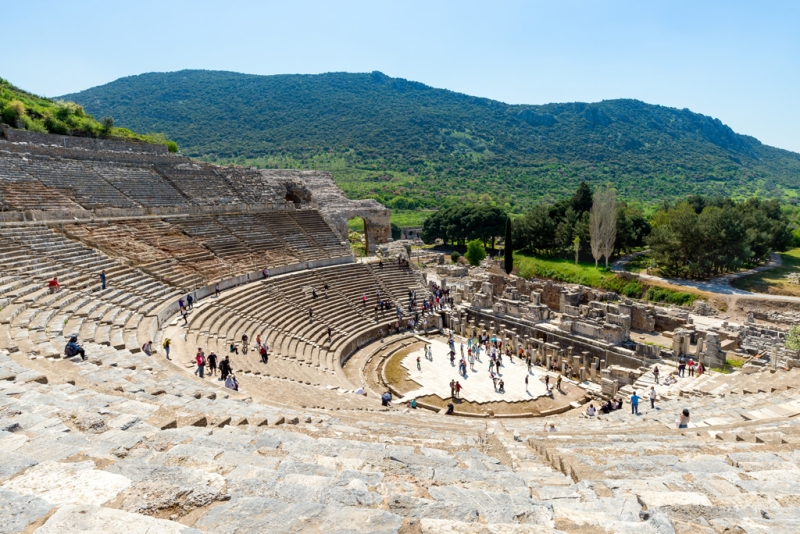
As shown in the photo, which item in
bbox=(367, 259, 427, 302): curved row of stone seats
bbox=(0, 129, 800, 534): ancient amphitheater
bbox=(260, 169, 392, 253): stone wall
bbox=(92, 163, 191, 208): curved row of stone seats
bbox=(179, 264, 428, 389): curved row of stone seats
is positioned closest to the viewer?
bbox=(0, 129, 800, 534): ancient amphitheater

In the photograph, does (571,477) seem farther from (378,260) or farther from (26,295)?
(378,260)

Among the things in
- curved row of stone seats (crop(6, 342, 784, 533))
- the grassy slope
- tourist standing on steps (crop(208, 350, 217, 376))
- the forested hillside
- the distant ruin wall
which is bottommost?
tourist standing on steps (crop(208, 350, 217, 376))

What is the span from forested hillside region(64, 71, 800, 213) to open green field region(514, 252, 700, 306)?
41920 millimetres

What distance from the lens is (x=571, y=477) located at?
520cm

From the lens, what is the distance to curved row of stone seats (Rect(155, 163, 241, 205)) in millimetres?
30625

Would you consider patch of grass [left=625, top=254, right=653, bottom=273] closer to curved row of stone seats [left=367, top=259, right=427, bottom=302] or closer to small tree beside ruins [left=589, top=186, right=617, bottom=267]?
small tree beside ruins [left=589, top=186, right=617, bottom=267]

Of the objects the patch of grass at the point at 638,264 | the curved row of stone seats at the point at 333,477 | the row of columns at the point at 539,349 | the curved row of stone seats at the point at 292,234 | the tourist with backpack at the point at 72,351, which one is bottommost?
the row of columns at the point at 539,349

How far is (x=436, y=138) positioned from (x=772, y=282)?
113198mm

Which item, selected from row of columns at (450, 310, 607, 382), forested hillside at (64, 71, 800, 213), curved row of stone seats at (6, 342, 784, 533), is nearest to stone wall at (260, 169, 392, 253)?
row of columns at (450, 310, 607, 382)

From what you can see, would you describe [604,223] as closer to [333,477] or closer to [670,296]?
[670,296]

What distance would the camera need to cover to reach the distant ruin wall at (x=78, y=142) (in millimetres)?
29125

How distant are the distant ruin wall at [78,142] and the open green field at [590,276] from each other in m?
31.2

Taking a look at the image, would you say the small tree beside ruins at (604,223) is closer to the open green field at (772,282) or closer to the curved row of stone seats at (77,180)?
the open green field at (772,282)

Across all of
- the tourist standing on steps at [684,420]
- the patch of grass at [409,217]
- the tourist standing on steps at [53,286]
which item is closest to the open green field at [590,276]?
the tourist standing on steps at [684,420]
